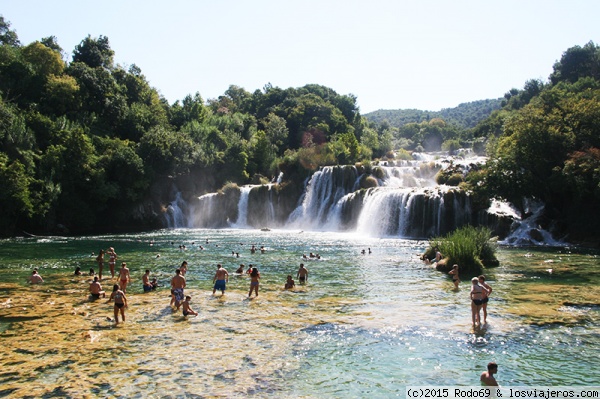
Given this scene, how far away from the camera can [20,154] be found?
169 feet

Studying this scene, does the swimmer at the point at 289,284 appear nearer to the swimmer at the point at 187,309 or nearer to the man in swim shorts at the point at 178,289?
the man in swim shorts at the point at 178,289

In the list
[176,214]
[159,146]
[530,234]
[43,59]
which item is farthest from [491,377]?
[43,59]

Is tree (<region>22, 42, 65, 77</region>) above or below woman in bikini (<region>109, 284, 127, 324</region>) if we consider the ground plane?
above

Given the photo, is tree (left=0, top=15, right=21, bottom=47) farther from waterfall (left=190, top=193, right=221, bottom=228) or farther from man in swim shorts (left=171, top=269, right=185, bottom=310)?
man in swim shorts (left=171, top=269, right=185, bottom=310)

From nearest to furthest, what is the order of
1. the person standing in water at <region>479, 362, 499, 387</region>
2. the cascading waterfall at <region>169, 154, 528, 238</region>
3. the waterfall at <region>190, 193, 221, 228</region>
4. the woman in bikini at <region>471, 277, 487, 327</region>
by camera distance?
the person standing in water at <region>479, 362, 499, 387</region> < the woman in bikini at <region>471, 277, 487, 327</region> < the cascading waterfall at <region>169, 154, 528, 238</region> < the waterfall at <region>190, 193, 221, 228</region>

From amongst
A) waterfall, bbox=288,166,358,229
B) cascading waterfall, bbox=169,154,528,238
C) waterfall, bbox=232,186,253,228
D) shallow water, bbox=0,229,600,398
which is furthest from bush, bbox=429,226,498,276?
waterfall, bbox=232,186,253,228

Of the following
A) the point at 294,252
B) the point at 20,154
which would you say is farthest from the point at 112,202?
the point at 294,252

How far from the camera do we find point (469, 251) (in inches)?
1053

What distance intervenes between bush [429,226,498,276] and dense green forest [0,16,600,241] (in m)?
14.0

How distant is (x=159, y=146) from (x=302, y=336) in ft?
181

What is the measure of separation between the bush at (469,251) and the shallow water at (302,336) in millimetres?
1268

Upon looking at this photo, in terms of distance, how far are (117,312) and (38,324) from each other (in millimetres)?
2557

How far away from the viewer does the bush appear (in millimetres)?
26438

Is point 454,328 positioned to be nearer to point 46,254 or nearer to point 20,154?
point 46,254
